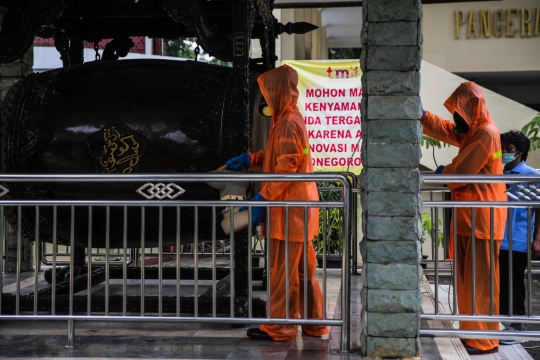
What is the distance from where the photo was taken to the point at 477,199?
18.6 ft

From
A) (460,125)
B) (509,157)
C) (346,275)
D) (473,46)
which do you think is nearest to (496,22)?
(473,46)

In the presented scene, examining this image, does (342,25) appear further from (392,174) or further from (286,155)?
(392,174)

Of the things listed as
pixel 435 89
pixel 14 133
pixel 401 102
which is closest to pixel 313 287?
pixel 401 102

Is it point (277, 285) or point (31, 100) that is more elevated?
point (31, 100)

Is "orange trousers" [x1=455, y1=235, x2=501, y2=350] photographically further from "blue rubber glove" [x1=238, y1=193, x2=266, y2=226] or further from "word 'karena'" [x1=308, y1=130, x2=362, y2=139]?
"word 'karena'" [x1=308, y1=130, x2=362, y2=139]

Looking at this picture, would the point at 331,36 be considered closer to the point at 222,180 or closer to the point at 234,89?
the point at 234,89

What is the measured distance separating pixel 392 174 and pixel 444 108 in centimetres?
854

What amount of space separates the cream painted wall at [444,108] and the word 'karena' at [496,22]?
97.6 inches

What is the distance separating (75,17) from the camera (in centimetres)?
767

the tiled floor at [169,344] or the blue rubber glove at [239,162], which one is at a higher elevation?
the blue rubber glove at [239,162]

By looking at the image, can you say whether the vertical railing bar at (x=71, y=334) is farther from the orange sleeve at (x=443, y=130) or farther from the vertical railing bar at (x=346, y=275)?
the orange sleeve at (x=443, y=130)

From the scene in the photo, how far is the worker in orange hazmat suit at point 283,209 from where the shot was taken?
214 inches

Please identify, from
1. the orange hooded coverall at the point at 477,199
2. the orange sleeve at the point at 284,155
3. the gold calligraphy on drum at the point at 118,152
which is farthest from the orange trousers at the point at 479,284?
the gold calligraphy on drum at the point at 118,152

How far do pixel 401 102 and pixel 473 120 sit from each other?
121 centimetres
